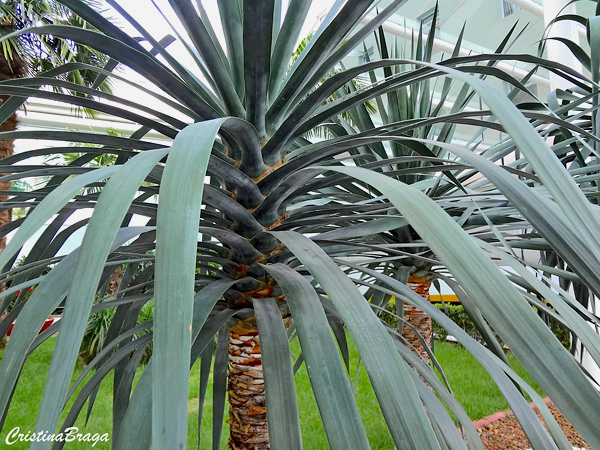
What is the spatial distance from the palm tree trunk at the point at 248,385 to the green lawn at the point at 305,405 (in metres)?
2.18

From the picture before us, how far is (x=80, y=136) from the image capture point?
54cm

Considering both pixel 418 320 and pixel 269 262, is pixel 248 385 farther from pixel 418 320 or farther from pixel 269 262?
pixel 418 320

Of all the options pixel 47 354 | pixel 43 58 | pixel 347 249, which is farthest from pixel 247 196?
pixel 47 354

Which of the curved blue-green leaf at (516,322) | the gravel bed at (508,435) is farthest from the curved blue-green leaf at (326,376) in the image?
the gravel bed at (508,435)

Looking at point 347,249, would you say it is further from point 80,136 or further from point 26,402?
point 26,402

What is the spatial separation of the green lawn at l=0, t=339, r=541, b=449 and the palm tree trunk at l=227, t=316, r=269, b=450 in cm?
218

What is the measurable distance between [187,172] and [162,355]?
0.10m

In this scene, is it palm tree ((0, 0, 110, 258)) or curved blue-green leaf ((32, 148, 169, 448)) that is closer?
curved blue-green leaf ((32, 148, 169, 448))

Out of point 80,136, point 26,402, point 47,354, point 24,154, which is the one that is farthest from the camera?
point 47,354

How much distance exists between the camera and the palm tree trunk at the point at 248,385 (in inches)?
23.7

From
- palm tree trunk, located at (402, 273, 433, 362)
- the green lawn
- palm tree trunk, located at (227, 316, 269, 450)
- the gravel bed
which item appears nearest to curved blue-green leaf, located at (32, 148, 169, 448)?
palm tree trunk, located at (227, 316, 269, 450)

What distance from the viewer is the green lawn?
2.67m

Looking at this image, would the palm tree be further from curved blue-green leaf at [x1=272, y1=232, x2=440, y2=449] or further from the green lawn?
curved blue-green leaf at [x1=272, y1=232, x2=440, y2=449]

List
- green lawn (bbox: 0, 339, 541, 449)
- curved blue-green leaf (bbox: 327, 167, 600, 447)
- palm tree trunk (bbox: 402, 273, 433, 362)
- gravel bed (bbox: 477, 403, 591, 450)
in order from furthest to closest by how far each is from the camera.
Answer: green lawn (bbox: 0, 339, 541, 449) < gravel bed (bbox: 477, 403, 591, 450) < palm tree trunk (bbox: 402, 273, 433, 362) < curved blue-green leaf (bbox: 327, 167, 600, 447)
